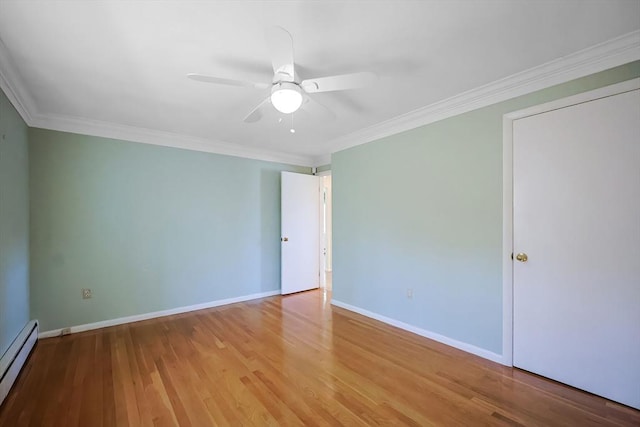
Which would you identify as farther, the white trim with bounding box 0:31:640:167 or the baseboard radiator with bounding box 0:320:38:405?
the baseboard radiator with bounding box 0:320:38:405

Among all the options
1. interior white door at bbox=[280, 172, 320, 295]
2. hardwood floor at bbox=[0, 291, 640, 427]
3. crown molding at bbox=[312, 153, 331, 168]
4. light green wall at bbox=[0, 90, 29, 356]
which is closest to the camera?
hardwood floor at bbox=[0, 291, 640, 427]

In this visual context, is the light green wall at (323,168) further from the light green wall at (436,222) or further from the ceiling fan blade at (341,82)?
the ceiling fan blade at (341,82)

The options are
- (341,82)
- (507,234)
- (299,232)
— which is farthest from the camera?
(299,232)

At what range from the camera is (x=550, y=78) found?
2.16m

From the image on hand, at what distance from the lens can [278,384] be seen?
7.02 ft

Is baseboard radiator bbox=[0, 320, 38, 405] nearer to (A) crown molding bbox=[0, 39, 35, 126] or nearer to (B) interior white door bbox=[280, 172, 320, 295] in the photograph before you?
(A) crown molding bbox=[0, 39, 35, 126]

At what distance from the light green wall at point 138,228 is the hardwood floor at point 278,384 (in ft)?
1.80

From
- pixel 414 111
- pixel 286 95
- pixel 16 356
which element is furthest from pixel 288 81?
pixel 16 356

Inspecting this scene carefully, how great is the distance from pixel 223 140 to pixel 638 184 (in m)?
4.28

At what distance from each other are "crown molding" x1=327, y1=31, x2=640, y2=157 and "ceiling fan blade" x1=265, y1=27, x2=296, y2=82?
1.70 meters

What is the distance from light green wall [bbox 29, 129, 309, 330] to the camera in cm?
303

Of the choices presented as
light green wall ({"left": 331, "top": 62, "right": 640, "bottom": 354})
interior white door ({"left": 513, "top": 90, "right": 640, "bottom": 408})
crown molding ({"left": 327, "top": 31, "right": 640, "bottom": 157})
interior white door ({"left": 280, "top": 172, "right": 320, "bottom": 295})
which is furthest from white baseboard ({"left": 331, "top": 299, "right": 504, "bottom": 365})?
crown molding ({"left": 327, "top": 31, "right": 640, "bottom": 157})

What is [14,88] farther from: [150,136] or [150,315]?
[150,315]

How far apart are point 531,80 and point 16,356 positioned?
15.8 ft
